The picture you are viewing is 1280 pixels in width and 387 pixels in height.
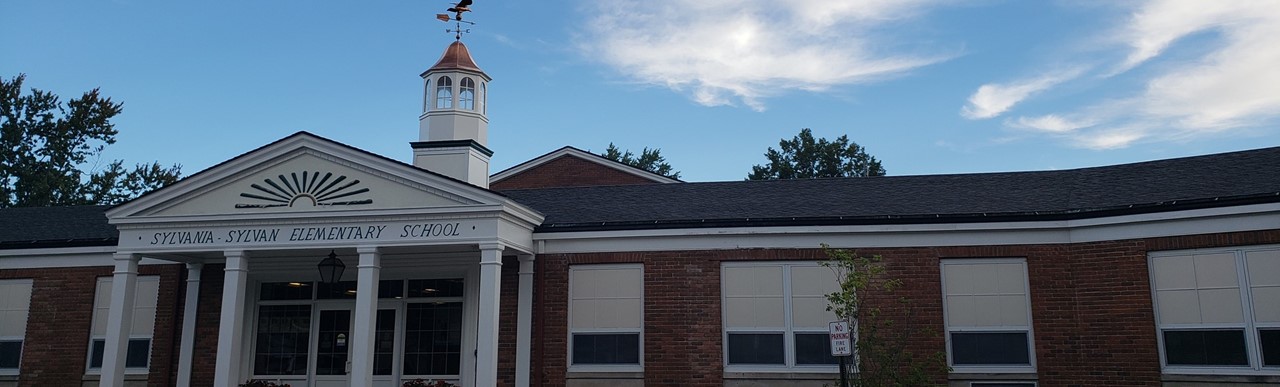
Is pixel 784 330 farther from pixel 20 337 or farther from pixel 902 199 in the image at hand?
pixel 20 337

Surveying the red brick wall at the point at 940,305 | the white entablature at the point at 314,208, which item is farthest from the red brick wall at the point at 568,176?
the white entablature at the point at 314,208

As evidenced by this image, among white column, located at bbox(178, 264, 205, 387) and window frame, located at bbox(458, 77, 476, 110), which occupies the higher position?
window frame, located at bbox(458, 77, 476, 110)

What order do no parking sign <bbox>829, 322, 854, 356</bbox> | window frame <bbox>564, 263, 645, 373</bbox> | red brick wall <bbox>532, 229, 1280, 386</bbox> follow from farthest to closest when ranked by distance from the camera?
1. window frame <bbox>564, 263, 645, 373</bbox>
2. red brick wall <bbox>532, 229, 1280, 386</bbox>
3. no parking sign <bbox>829, 322, 854, 356</bbox>

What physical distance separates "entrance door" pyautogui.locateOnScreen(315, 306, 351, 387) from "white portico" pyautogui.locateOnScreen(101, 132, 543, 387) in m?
0.03

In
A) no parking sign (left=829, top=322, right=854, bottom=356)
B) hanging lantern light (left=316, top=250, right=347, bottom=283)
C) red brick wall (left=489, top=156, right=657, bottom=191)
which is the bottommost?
no parking sign (left=829, top=322, right=854, bottom=356)

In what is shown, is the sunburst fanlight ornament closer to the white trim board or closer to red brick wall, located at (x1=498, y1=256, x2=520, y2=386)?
red brick wall, located at (x1=498, y1=256, x2=520, y2=386)

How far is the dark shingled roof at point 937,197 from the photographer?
15.2 m

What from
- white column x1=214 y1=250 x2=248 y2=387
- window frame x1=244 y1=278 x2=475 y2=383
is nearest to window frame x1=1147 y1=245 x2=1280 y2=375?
window frame x1=244 y1=278 x2=475 y2=383

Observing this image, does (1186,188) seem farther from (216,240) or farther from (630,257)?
(216,240)

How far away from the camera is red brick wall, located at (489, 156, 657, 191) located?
3359cm

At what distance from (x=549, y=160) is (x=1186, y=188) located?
2223 cm

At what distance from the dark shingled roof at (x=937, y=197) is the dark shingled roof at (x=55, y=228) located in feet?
27.4

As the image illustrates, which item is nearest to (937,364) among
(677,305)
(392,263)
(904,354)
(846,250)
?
(904,354)

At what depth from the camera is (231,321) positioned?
1616 cm
